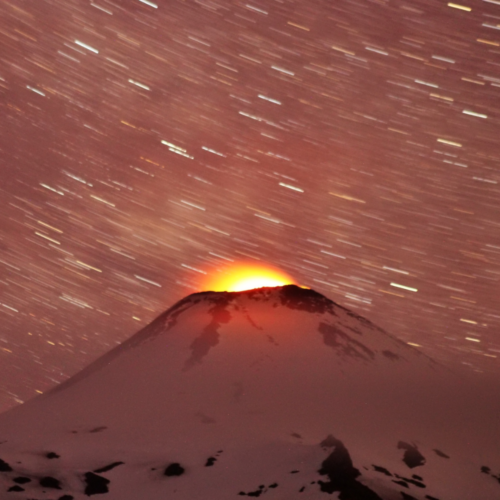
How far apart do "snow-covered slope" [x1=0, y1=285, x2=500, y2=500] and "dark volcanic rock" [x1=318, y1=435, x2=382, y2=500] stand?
0.18 ft

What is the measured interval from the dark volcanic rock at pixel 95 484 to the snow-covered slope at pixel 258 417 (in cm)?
8

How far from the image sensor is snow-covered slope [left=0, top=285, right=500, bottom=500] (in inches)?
830

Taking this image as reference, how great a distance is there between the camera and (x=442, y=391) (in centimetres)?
4019

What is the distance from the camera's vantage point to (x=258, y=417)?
1158 inches

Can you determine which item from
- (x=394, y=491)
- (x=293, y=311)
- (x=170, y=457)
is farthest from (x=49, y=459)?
(x=293, y=311)

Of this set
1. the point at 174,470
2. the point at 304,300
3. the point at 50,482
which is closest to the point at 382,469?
the point at 174,470

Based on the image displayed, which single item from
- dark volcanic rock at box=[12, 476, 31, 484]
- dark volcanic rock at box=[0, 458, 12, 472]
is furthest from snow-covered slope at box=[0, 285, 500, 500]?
dark volcanic rock at box=[0, 458, 12, 472]

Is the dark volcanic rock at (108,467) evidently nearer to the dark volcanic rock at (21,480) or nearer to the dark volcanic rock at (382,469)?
the dark volcanic rock at (21,480)

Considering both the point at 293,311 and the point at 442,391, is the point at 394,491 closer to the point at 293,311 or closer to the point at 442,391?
the point at 442,391

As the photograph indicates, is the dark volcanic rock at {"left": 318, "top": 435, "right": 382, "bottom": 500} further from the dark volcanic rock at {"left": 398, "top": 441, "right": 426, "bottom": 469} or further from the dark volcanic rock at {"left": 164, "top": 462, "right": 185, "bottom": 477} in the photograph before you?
the dark volcanic rock at {"left": 164, "top": 462, "right": 185, "bottom": 477}

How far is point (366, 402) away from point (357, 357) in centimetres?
782

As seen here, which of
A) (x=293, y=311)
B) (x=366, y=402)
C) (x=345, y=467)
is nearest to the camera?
(x=345, y=467)

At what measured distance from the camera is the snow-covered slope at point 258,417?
69.2 ft

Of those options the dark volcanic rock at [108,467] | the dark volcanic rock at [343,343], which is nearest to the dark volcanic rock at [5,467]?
the dark volcanic rock at [108,467]
